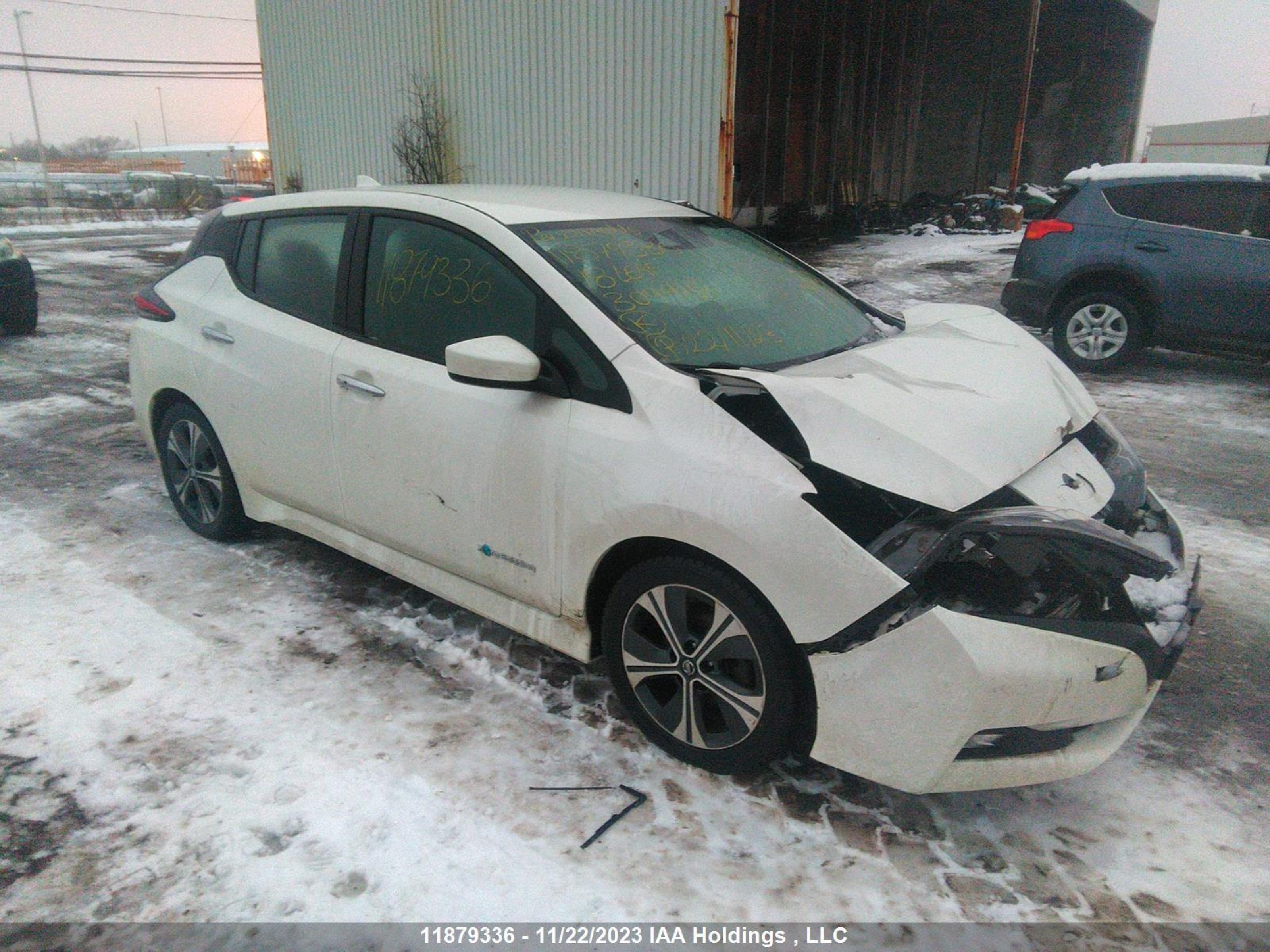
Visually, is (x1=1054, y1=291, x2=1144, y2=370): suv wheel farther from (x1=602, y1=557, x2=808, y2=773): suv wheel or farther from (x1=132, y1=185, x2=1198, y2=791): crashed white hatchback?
(x1=602, y1=557, x2=808, y2=773): suv wheel

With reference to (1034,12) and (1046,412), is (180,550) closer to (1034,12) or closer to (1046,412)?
(1046,412)

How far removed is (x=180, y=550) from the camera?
430 cm

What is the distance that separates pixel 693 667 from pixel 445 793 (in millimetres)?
830

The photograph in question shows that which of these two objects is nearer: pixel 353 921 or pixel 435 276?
pixel 353 921

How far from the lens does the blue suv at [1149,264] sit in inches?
280

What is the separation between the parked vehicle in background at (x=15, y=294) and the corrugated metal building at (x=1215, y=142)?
41170 mm

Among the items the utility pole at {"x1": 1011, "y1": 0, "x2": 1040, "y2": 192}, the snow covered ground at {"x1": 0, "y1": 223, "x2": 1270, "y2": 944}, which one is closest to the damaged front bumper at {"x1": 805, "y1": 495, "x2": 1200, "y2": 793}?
the snow covered ground at {"x1": 0, "y1": 223, "x2": 1270, "y2": 944}

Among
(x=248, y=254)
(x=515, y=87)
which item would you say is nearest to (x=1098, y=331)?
(x=248, y=254)

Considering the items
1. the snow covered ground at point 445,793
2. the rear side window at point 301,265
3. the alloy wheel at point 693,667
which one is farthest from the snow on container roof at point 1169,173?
the alloy wheel at point 693,667

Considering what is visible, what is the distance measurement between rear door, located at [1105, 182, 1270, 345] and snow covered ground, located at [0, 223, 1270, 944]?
3.83 m

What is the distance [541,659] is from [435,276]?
149 cm

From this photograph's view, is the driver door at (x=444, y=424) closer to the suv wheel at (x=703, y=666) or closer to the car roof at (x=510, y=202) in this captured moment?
the car roof at (x=510, y=202)

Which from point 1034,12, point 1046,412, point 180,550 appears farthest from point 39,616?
point 1034,12

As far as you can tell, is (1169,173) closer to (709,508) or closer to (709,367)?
(709,367)
